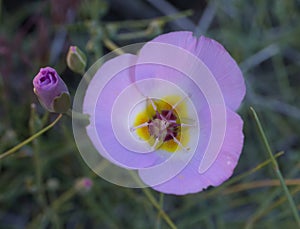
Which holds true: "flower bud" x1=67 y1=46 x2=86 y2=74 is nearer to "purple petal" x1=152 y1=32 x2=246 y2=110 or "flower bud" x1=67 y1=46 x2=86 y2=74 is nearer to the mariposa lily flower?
the mariposa lily flower

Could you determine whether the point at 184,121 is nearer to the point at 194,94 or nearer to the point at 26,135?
the point at 194,94

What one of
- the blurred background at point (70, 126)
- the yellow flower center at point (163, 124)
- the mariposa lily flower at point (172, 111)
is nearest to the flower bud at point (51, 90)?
the mariposa lily flower at point (172, 111)

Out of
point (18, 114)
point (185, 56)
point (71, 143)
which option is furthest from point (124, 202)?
point (185, 56)

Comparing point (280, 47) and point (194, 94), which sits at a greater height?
point (194, 94)

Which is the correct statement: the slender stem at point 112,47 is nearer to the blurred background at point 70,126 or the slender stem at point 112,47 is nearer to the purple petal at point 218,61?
the blurred background at point 70,126

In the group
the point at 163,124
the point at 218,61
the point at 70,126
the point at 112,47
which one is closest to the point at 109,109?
the point at 163,124
